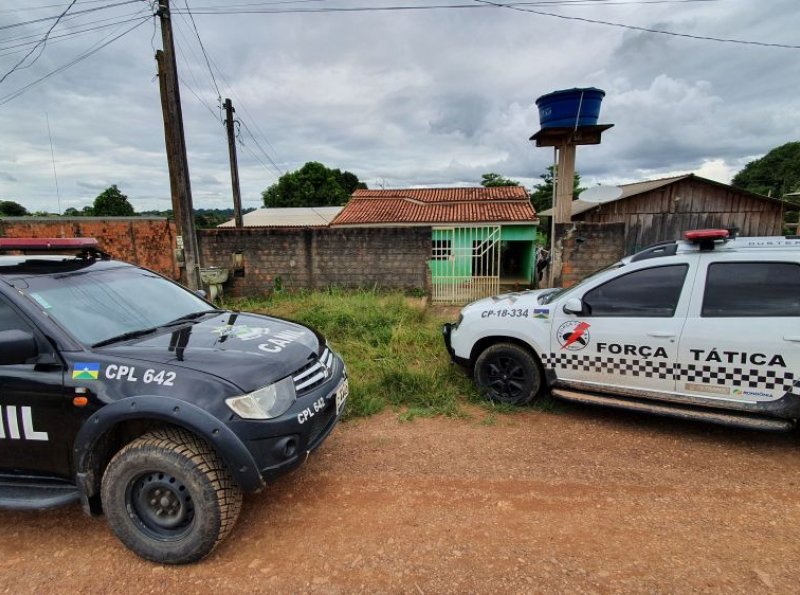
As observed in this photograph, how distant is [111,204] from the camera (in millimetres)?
34125

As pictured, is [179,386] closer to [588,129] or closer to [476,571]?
[476,571]

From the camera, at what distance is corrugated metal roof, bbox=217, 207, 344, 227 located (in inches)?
1066

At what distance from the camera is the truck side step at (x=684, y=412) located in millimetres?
3008

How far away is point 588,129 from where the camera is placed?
7820mm

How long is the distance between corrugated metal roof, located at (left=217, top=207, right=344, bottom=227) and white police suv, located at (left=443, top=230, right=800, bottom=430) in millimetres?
24015

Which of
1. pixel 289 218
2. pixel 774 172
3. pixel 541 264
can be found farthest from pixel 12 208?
pixel 774 172

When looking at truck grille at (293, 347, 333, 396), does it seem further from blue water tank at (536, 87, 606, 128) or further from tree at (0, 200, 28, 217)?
tree at (0, 200, 28, 217)

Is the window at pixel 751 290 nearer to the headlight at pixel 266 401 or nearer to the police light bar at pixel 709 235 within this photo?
the police light bar at pixel 709 235

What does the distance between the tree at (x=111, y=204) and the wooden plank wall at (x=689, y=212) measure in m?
36.4

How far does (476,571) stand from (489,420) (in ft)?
5.57

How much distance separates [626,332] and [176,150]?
8173 mm

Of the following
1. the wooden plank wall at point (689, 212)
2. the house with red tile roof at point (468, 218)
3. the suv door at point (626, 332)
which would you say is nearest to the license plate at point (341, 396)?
the suv door at point (626, 332)

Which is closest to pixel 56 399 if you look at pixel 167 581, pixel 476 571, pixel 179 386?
pixel 179 386

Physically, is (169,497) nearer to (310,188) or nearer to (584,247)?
(584,247)
